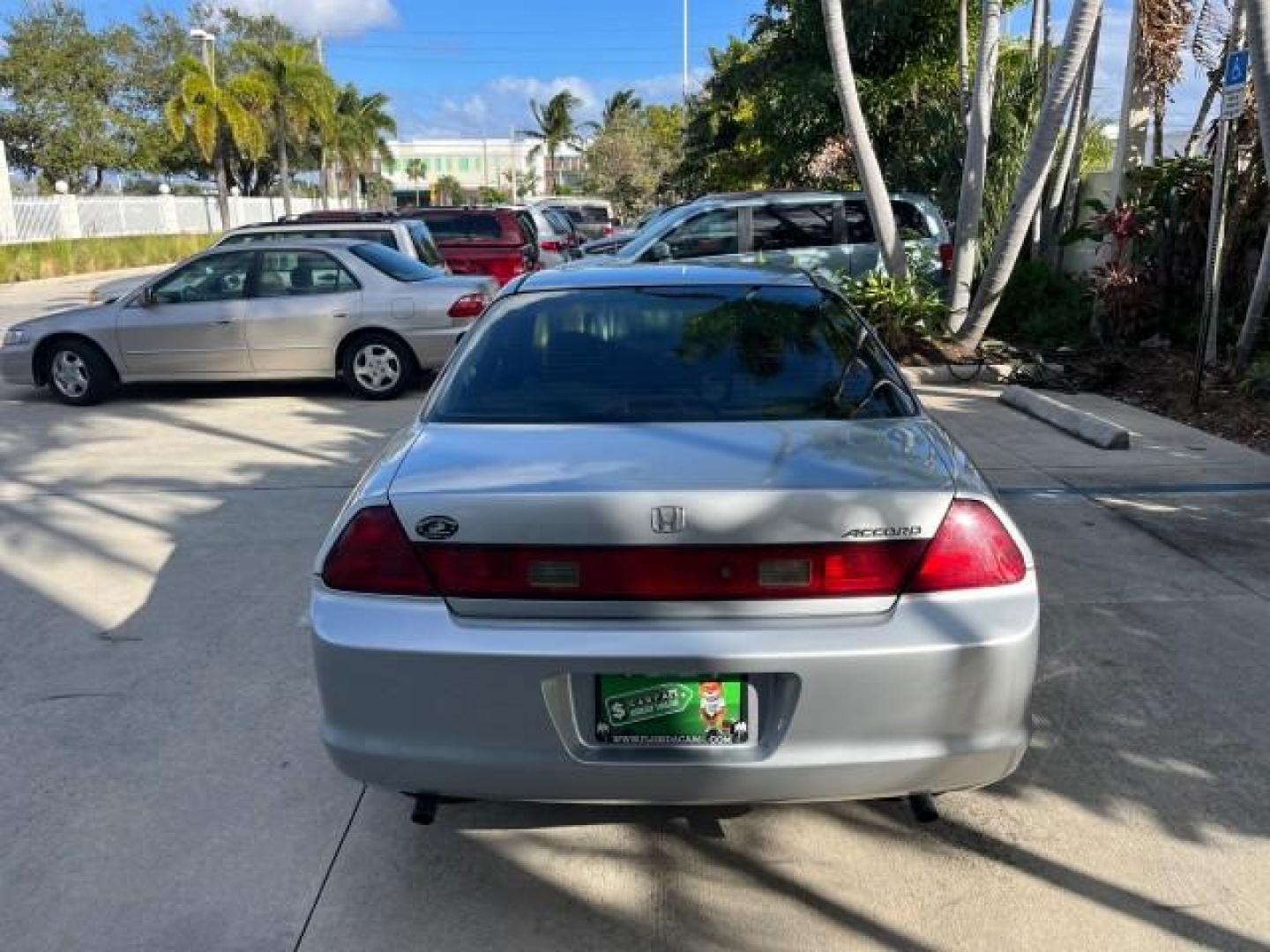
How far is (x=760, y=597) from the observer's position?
101 inches

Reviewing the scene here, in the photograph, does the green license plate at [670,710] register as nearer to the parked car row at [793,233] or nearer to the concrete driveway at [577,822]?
the concrete driveway at [577,822]

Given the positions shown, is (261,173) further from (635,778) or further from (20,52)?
(635,778)

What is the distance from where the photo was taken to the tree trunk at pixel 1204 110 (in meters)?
12.0

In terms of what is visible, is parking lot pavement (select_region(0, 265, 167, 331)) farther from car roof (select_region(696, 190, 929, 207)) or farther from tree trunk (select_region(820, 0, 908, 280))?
tree trunk (select_region(820, 0, 908, 280))

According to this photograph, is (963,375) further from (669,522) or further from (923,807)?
(669,522)

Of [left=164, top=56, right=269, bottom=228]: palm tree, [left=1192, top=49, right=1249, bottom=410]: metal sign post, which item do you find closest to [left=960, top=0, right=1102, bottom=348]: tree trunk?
[left=1192, top=49, right=1249, bottom=410]: metal sign post

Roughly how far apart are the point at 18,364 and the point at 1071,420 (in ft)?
30.4

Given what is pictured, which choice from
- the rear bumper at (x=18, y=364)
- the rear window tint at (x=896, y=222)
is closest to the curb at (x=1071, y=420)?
the rear window tint at (x=896, y=222)

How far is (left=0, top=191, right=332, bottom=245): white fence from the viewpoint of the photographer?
3378cm

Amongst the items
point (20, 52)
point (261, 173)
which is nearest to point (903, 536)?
point (20, 52)

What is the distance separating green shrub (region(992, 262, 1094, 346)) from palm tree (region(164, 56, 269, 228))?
3290 centimetres

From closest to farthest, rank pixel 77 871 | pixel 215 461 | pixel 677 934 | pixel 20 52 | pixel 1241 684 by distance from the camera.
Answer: pixel 677 934 < pixel 77 871 < pixel 1241 684 < pixel 215 461 < pixel 20 52

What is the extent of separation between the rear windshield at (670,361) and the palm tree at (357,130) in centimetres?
5412

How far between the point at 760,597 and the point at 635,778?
0.52 meters
